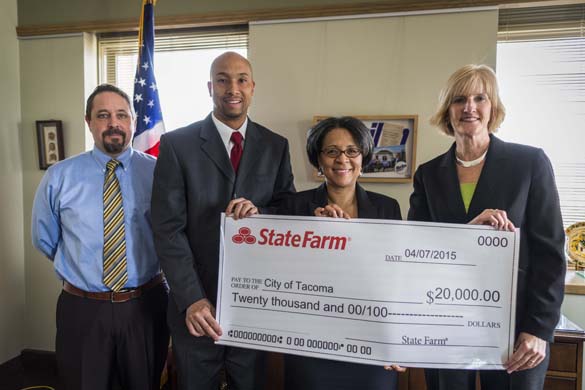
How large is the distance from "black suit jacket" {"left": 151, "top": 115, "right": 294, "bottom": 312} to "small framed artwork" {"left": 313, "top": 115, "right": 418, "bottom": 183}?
1149 mm

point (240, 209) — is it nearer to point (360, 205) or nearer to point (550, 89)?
point (360, 205)

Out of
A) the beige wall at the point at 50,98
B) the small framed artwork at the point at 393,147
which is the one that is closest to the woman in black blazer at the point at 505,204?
the small framed artwork at the point at 393,147

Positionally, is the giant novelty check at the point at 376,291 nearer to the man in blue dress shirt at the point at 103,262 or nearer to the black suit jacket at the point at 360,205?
the black suit jacket at the point at 360,205

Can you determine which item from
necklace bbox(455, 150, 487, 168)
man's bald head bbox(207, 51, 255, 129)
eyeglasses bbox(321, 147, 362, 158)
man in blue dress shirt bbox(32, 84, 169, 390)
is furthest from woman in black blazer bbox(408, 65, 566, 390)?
man in blue dress shirt bbox(32, 84, 169, 390)

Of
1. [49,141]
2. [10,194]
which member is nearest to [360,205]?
[49,141]

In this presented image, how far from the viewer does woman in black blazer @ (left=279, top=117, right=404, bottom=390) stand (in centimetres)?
125

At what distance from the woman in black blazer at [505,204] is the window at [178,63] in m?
1.94

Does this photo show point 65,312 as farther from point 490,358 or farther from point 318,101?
point 318,101

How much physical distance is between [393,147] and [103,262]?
173cm

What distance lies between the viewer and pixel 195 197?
4.46ft

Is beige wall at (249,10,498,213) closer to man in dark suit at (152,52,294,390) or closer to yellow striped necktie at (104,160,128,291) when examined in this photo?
man in dark suit at (152,52,294,390)

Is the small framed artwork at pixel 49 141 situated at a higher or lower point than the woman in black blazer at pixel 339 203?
higher

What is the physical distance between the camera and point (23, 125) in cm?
282

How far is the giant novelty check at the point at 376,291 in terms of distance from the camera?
1.19 metres
